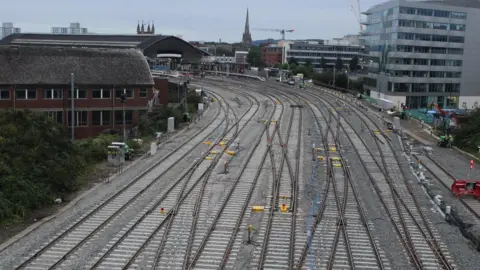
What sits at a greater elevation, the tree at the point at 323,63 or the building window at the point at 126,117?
the tree at the point at 323,63

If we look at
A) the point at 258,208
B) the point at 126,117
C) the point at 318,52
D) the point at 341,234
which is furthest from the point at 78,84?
the point at 318,52

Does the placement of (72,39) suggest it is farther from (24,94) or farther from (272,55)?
(272,55)

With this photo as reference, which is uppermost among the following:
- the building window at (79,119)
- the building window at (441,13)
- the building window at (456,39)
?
the building window at (441,13)

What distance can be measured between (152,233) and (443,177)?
719 inches

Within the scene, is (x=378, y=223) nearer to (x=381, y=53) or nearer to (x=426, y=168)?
(x=426, y=168)

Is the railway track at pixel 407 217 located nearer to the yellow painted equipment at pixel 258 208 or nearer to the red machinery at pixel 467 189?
the red machinery at pixel 467 189

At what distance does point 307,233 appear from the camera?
21.8 metres

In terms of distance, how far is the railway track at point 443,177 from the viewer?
26.6m

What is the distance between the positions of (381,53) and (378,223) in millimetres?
67222

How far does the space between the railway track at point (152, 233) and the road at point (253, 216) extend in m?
0.04

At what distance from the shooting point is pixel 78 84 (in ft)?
148

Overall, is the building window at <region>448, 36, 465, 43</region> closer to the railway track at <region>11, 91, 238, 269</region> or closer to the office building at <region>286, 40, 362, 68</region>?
the railway track at <region>11, 91, 238, 269</region>

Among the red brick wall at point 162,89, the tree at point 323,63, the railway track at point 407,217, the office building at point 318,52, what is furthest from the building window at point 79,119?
the office building at point 318,52

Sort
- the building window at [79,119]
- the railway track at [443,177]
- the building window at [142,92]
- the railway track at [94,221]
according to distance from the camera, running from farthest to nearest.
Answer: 1. the building window at [142,92]
2. the building window at [79,119]
3. the railway track at [443,177]
4. the railway track at [94,221]
